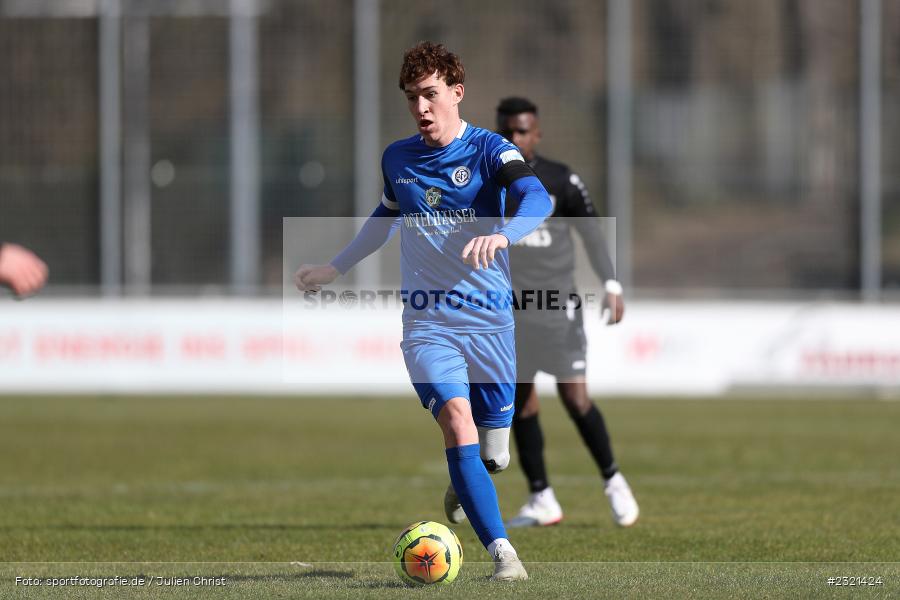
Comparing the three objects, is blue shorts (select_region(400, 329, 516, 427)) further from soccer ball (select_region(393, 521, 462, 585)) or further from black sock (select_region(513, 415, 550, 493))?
black sock (select_region(513, 415, 550, 493))

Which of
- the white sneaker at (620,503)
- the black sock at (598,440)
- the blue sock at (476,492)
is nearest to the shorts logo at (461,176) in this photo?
the blue sock at (476,492)

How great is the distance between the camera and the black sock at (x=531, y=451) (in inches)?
364

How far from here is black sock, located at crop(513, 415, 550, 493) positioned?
9242mm

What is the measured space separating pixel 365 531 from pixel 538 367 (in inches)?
56.6

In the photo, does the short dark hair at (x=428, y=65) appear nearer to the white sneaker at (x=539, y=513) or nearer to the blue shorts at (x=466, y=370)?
the blue shorts at (x=466, y=370)

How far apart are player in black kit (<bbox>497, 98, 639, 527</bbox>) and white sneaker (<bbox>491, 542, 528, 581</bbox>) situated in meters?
2.78

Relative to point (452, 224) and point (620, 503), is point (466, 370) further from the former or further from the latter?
point (620, 503)

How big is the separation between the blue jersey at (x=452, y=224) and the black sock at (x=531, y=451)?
2.58 metres

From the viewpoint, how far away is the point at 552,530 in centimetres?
891

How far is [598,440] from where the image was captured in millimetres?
9242

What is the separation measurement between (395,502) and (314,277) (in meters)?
3.82

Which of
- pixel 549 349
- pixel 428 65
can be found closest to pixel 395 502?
pixel 549 349

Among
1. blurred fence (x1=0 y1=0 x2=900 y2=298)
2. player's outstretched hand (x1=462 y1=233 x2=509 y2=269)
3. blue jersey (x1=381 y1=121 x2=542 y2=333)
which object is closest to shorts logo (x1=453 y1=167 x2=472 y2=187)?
blue jersey (x1=381 y1=121 x2=542 y2=333)

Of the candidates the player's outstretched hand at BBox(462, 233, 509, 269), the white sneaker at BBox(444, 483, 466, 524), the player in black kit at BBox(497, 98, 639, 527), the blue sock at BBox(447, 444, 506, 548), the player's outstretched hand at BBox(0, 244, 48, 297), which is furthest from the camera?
the player in black kit at BBox(497, 98, 639, 527)
